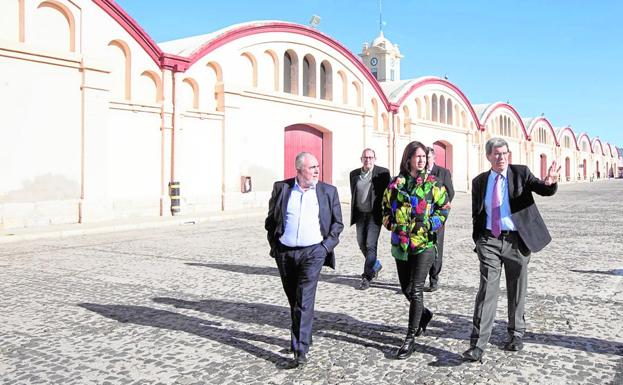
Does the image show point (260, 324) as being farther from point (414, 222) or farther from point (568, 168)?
point (568, 168)

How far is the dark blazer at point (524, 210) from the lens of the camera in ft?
13.3

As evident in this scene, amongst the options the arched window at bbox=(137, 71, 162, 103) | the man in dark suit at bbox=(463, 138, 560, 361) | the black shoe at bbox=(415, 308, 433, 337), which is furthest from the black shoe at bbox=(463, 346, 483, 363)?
the arched window at bbox=(137, 71, 162, 103)

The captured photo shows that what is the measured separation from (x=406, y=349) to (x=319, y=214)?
1208 mm

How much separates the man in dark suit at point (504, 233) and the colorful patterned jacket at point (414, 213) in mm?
327

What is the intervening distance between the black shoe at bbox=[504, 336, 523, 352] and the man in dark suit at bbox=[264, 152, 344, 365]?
155 cm

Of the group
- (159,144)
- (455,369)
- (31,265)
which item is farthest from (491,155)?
(159,144)

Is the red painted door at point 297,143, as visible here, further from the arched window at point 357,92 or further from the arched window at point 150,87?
the arched window at point 150,87

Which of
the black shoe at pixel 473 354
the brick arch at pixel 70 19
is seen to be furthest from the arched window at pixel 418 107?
the black shoe at pixel 473 354

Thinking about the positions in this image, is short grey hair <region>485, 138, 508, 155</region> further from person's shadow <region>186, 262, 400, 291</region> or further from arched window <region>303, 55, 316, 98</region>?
arched window <region>303, 55, 316, 98</region>

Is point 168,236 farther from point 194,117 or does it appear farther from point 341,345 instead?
point 341,345

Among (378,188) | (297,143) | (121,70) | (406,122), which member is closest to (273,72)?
(297,143)

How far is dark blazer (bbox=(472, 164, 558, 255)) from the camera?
4039 mm

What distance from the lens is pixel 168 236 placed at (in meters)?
12.4

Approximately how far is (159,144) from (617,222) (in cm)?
1348
